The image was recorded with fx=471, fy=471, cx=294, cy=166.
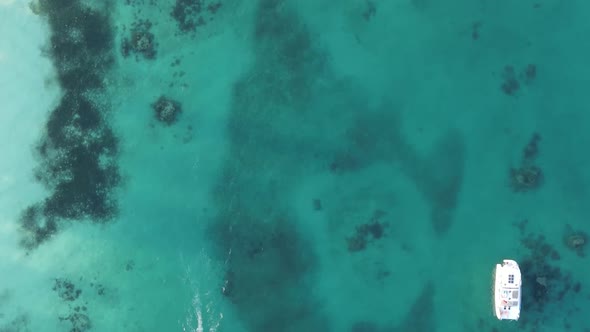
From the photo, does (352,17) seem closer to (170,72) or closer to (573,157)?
(170,72)

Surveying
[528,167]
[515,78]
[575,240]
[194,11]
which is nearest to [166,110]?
[194,11]

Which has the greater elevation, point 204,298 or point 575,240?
point 575,240

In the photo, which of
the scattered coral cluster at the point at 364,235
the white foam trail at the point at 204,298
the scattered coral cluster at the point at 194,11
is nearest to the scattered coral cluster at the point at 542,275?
the scattered coral cluster at the point at 364,235

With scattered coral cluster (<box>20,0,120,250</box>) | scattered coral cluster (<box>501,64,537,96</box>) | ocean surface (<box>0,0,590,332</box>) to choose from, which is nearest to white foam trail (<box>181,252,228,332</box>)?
ocean surface (<box>0,0,590,332</box>)

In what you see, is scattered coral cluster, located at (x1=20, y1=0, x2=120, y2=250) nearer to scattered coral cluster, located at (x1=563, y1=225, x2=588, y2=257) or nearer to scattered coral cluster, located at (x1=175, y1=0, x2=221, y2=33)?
scattered coral cluster, located at (x1=175, y1=0, x2=221, y2=33)

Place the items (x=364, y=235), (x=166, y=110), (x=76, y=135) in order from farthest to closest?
(x=76, y=135) < (x=364, y=235) < (x=166, y=110)

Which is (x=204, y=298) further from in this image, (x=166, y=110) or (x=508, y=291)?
(x=508, y=291)
